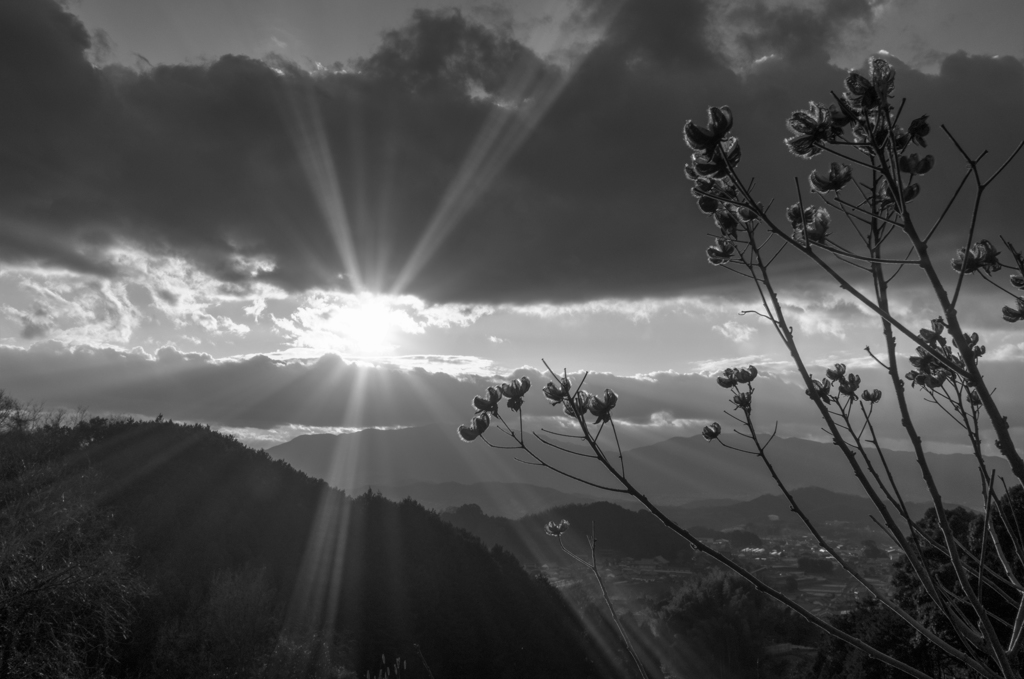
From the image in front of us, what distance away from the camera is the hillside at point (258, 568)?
18.8 meters

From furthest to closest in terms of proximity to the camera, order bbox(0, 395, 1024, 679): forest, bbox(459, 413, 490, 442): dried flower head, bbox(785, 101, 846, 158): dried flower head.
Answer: bbox(0, 395, 1024, 679): forest, bbox(459, 413, 490, 442): dried flower head, bbox(785, 101, 846, 158): dried flower head

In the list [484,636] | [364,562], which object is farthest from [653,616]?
[364,562]

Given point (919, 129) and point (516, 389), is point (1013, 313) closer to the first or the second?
point (919, 129)

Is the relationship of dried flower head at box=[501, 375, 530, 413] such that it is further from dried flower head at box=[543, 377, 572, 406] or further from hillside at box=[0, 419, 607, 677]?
hillside at box=[0, 419, 607, 677]

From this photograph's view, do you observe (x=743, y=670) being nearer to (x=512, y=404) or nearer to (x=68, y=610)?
(x=68, y=610)

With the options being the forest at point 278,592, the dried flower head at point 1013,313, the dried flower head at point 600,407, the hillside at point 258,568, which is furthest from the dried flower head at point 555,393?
the hillside at point 258,568

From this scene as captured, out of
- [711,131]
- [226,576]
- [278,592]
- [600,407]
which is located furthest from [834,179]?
[278,592]

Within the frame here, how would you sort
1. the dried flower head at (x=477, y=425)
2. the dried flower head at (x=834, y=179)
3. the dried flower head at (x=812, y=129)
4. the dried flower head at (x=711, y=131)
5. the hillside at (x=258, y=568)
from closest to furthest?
the dried flower head at (x=711, y=131)
the dried flower head at (x=812, y=129)
the dried flower head at (x=834, y=179)
the dried flower head at (x=477, y=425)
the hillside at (x=258, y=568)

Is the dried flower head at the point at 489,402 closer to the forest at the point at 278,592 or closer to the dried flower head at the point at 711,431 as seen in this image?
the dried flower head at the point at 711,431

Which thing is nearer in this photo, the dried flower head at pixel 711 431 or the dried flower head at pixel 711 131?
the dried flower head at pixel 711 131

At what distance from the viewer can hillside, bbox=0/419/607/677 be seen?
18.8 meters

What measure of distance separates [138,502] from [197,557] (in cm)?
601

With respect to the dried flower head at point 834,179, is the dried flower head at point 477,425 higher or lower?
lower

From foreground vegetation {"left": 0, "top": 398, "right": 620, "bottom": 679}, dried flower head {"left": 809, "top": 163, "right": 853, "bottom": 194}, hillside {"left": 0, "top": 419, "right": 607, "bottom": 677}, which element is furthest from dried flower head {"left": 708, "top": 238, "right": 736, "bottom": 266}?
hillside {"left": 0, "top": 419, "right": 607, "bottom": 677}
